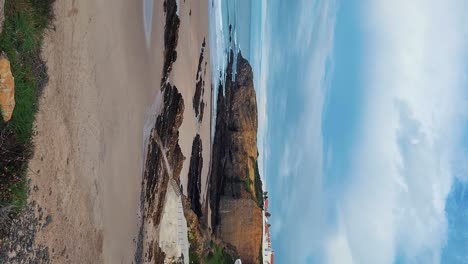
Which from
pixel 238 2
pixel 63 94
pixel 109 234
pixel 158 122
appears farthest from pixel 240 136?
pixel 63 94

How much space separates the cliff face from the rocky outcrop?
30.2 meters

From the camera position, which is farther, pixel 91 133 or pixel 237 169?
pixel 237 169

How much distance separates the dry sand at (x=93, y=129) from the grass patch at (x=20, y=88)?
0.42 metres

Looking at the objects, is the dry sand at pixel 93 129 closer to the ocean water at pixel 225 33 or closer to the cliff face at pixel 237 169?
the cliff face at pixel 237 169

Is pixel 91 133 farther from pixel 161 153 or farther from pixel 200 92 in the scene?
pixel 200 92

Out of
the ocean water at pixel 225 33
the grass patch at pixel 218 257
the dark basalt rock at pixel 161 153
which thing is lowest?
the grass patch at pixel 218 257

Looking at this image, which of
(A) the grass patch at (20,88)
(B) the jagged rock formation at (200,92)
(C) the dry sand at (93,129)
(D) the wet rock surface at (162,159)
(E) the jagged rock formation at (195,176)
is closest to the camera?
(A) the grass patch at (20,88)

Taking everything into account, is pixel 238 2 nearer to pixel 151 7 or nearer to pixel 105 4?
pixel 151 7

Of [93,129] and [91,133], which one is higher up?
[93,129]

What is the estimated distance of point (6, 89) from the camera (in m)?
9.94

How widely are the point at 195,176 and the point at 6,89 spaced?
25.2 m

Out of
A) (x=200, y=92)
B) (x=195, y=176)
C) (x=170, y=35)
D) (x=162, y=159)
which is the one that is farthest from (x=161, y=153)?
(x=200, y=92)

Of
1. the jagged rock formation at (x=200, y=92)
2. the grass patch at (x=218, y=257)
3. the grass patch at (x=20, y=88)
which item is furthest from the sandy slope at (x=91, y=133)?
the jagged rock formation at (x=200, y=92)

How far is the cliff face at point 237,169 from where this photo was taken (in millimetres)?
39156
